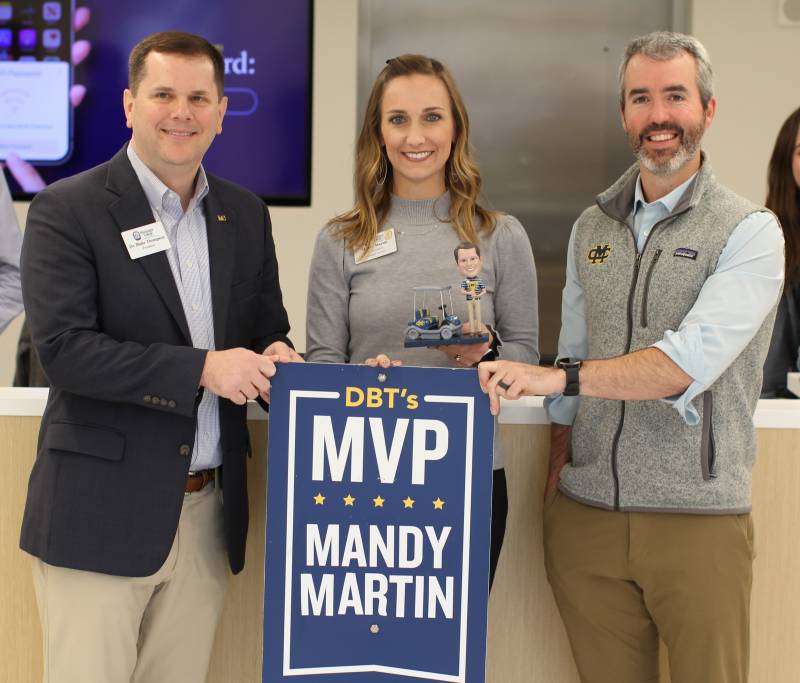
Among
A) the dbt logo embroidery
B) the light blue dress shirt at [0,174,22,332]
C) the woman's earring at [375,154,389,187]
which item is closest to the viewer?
the dbt logo embroidery

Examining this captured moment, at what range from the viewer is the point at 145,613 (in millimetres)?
2080

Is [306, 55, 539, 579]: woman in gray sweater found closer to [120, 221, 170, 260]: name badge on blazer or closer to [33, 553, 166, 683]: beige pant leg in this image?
[120, 221, 170, 260]: name badge on blazer

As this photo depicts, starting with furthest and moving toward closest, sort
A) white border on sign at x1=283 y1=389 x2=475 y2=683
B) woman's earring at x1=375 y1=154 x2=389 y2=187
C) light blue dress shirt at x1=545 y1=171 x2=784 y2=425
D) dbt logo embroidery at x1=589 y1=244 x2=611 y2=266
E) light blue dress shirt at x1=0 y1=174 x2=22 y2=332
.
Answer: light blue dress shirt at x1=0 y1=174 x2=22 y2=332 → woman's earring at x1=375 y1=154 x2=389 y2=187 → dbt logo embroidery at x1=589 y1=244 x2=611 y2=266 → white border on sign at x1=283 y1=389 x2=475 y2=683 → light blue dress shirt at x1=545 y1=171 x2=784 y2=425

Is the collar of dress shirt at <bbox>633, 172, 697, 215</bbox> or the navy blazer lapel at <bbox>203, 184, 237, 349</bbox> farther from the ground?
the collar of dress shirt at <bbox>633, 172, 697, 215</bbox>

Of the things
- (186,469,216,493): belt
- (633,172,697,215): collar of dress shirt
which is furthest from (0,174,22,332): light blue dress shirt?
(633,172,697,215): collar of dress shirt

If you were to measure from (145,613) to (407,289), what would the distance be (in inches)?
36.5

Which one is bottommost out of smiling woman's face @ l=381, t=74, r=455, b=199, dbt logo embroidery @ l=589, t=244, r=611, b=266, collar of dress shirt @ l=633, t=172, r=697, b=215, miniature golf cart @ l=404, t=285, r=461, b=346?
miniature golf cart @ l=404, t=285, r=461, b=346

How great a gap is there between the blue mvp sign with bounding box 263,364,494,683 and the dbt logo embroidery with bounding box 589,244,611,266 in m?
0.43

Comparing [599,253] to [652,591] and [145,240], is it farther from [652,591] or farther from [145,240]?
[145,240]

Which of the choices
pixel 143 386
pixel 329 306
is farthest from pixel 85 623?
pixel 329 306

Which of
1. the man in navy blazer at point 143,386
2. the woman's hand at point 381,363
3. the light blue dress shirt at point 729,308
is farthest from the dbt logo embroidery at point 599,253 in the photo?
the man in navy blazer at point 143,386

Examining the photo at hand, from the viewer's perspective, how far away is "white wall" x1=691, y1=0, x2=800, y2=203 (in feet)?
16.5

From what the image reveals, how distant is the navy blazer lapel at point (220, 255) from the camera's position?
2041mm

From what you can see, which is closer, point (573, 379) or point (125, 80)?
point (573, 379)
